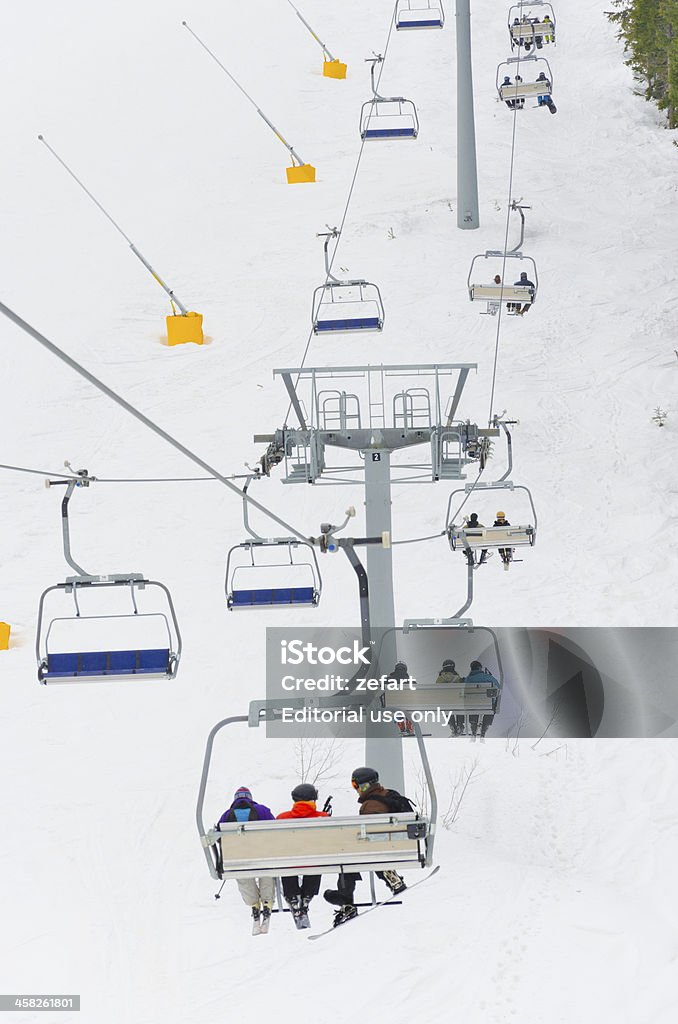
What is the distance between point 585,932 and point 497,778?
138 inches

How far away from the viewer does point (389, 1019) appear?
36.1ft

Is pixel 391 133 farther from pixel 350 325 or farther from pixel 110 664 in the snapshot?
pixel 110 664

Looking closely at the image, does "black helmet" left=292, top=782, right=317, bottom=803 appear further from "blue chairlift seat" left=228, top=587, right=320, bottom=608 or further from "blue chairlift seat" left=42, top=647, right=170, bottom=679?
"blue chairlift seat" left=228, top=587, right=320, bottom=608

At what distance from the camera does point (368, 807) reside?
31.3 ft

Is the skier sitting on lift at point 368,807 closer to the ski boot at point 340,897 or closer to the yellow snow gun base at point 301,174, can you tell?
the ski boot at point 340,897

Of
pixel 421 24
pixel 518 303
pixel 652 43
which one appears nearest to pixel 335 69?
pixel 652 43

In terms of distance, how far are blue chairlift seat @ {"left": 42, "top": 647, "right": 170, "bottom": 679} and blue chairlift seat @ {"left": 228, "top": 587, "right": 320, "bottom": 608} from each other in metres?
1.75

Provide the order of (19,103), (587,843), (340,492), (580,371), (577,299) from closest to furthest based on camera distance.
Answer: (587,843) → (340,492) → (580,371) → (577,299) → (19,103)

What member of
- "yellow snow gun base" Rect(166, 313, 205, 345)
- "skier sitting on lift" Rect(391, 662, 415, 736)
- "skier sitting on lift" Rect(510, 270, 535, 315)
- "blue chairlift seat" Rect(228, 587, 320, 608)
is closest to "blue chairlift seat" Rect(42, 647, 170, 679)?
"blue chairlift seat" Rect(228, 587, 320, 608)

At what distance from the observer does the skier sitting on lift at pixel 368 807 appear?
954 centimetres

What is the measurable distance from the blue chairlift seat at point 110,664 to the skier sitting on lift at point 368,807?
2.01m

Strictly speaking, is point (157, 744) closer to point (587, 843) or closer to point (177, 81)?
point (587, 843)

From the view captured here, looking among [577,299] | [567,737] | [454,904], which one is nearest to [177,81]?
[577,299]

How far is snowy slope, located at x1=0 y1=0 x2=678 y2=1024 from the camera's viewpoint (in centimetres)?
1201
